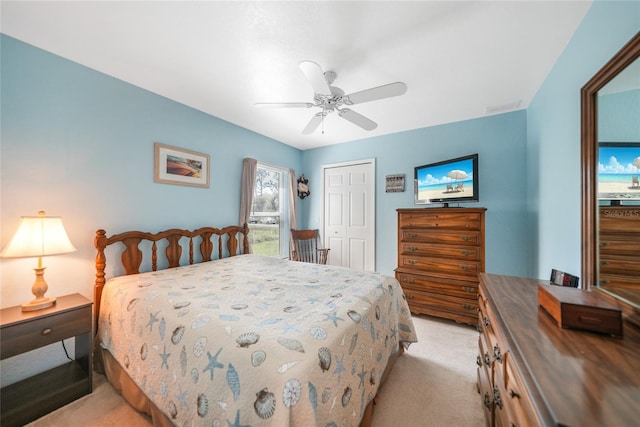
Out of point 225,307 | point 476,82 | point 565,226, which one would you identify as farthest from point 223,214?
point 565,226

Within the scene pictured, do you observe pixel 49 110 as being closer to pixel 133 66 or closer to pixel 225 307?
pixel 133 66

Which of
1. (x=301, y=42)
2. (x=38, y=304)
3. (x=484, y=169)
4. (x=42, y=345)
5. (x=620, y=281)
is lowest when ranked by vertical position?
(x=42, y=345)

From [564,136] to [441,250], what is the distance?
157 centimetres

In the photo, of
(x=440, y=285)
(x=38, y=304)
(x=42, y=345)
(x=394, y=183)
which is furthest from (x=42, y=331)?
(x=394, y=183)

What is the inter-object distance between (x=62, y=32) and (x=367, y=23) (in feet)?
7.53

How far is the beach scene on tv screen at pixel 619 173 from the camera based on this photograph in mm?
1011

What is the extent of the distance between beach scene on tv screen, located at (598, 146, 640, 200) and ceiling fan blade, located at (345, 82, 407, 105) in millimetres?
1206

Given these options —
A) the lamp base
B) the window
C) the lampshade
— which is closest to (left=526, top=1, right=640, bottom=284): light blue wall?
the window

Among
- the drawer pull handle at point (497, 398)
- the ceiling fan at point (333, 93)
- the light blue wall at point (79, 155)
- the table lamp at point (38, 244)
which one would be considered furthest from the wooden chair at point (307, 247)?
the drawer pull handle at point (497, 398)

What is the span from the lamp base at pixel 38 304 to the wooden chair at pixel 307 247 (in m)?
2.77

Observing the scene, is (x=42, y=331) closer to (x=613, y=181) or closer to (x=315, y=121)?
(x=315, y=121)

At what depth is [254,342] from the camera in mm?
1054

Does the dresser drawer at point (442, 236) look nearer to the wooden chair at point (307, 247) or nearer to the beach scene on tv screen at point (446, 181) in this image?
the beach scene on tv screen at point (446, 181)

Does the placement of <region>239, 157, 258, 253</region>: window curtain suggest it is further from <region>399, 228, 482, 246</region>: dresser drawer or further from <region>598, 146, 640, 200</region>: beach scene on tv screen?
<region>598, 146, 640, 200</region>: beach scene on tv screen
